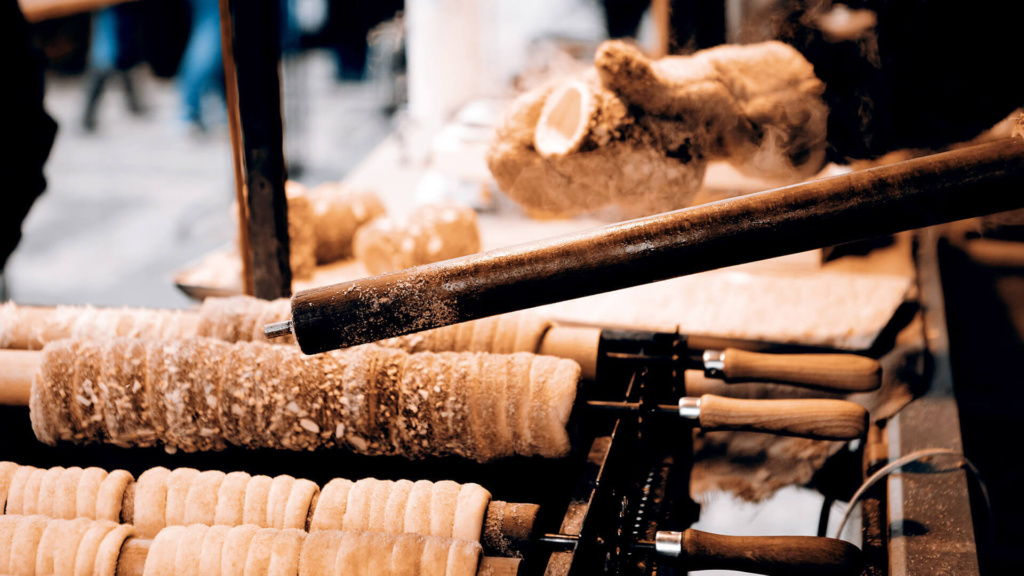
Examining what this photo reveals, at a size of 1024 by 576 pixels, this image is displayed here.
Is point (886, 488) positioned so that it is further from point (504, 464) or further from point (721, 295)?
point (721, 295)

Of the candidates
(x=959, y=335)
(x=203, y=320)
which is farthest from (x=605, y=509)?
(x=959, y=335)

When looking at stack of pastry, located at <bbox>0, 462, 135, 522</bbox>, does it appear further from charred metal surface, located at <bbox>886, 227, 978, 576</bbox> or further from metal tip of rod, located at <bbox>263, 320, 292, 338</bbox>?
charred metal surface, located at <bbox>886, 227, 978, 576</bbox>

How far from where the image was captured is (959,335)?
7.51 feet

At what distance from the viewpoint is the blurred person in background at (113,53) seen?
4.08 metres

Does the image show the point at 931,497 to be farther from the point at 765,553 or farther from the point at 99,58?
the point at 99,58

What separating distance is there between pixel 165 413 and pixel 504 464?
471mm

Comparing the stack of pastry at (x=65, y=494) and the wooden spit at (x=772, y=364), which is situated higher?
the wooden spit at (x=772, y=364)

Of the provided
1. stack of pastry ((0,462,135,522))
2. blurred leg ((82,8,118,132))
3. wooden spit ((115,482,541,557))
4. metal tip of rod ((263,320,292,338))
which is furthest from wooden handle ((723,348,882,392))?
blurred leg ((82,8,118,132))

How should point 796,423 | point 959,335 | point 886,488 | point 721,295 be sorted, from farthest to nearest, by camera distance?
point 959,335 < point 721,295 < point 886,488 < point 796,423

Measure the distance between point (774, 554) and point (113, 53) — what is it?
4624mm

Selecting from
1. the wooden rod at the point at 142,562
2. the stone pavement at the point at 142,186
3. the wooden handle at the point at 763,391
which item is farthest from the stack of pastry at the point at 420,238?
the stone pavement at the point at 142,186

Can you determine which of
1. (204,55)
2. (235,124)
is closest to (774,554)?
(235,124)

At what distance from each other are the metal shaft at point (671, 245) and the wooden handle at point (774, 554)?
0.98 ft

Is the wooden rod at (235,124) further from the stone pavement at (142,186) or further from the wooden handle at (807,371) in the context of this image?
the stone pavement at (142,186)
